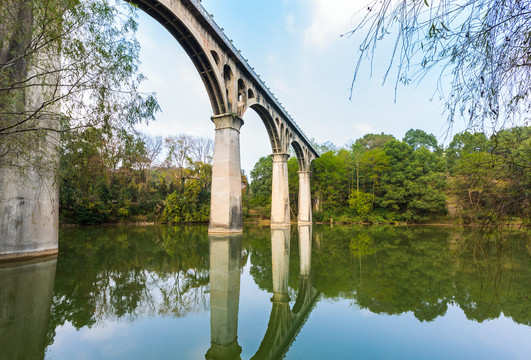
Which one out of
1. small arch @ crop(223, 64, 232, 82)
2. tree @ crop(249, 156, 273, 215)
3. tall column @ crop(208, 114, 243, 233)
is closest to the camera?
tall column @ crop(208, 114, 243, 233)

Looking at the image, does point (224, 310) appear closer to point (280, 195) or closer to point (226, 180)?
point (226, 180)

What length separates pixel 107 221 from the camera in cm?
2392

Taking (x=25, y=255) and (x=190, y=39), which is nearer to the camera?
(x=25, y=255)

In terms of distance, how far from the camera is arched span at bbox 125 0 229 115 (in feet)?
35.4

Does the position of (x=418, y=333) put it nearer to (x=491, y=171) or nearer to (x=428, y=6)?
(x=491, y=171)

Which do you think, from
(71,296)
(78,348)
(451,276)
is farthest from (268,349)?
(451,276)

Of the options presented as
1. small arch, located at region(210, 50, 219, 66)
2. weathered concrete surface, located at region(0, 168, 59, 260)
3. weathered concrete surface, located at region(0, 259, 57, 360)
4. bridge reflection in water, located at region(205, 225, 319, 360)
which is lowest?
bridge reflection in water, located at region(205, 225, 319, 360)

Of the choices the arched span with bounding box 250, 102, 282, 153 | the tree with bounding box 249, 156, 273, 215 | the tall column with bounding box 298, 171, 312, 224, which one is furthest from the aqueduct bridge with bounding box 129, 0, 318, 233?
the tree with bounding box 249, 156, 273, 215

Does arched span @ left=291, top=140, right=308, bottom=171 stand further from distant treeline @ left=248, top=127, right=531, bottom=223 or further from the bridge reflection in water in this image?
the bridge reflection in water

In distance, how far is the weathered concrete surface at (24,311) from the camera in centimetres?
229

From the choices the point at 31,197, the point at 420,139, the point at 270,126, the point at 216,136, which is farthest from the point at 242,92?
the point at 420,139

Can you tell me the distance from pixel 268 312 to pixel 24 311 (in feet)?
9.78

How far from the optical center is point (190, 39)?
40.7 ft

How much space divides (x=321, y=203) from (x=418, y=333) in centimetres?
3203
